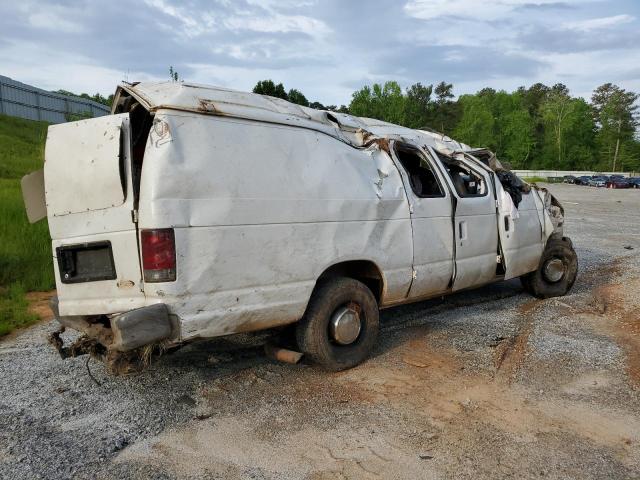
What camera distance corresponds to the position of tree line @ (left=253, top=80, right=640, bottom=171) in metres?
78.1

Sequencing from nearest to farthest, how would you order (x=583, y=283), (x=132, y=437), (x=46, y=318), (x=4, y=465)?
(x=4, y=465) → (x=132, y=437) → (x=46, y=318) → (x=583, y=283)

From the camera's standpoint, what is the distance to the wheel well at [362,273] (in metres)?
4.63

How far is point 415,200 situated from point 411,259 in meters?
0.55

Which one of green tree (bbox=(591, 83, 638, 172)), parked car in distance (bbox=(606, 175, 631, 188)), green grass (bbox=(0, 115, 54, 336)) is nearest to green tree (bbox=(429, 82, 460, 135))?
green tree (bbox=(591, 83, 638, 172))

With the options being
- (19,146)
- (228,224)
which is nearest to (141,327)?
(228,224)

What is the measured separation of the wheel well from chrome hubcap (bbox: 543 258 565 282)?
3.03 m

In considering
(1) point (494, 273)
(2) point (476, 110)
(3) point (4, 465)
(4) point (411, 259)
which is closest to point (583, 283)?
(1) point (494, 273)

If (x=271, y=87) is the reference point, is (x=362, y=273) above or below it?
below

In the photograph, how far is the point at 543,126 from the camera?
85000 mm

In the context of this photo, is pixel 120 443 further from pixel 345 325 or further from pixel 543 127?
pixel 543 127

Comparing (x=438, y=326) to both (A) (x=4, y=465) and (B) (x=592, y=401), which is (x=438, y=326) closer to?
(B) (x=592, y=401)

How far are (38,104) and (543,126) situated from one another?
74.6 meters

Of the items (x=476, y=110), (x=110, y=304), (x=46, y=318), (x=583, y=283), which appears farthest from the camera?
(x=476, y=110)

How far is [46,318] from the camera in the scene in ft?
22.5
